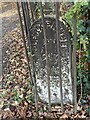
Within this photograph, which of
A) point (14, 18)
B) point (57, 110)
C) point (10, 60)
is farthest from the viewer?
point (14, 18)

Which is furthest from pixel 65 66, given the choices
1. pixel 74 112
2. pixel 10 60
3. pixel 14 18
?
pixel 14 18

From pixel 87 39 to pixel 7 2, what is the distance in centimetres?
212

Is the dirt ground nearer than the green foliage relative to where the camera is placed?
No

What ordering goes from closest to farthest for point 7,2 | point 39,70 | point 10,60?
1. point 39,70
2. point 10,60
3. point 7,2

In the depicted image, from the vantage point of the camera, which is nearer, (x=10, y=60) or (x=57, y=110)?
(x=57, y=110)

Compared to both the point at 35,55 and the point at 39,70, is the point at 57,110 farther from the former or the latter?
the point at 35,55

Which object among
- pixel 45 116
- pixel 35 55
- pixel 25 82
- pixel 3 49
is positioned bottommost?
pixel 45 116

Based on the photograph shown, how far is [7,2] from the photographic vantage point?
411cm

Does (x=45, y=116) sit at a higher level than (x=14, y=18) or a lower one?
lower

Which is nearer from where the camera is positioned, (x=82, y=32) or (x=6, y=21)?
(x=82, y=32)

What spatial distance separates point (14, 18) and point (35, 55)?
1.59m

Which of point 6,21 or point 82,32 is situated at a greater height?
point 82,32

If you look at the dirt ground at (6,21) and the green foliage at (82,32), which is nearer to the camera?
the green foliage at (82,32)

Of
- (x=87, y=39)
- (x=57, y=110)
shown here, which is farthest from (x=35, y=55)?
(x=57, y=110)
